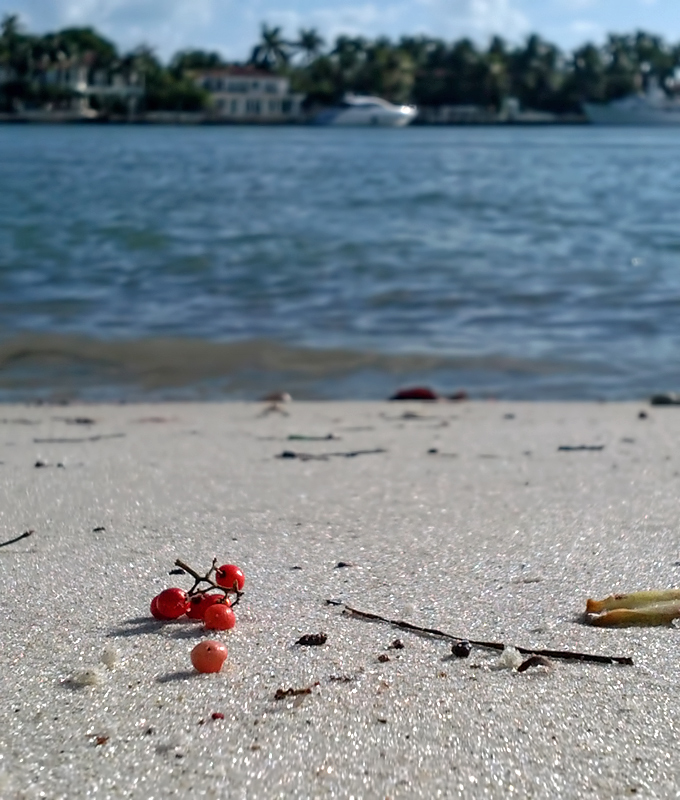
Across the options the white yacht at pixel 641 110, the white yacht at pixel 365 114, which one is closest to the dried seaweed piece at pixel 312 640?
the white yacht at pixel 365 114

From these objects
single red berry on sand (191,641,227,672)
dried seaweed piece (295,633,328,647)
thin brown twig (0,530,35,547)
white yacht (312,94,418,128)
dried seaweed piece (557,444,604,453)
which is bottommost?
dried seaweed piece (557,444,604,453)

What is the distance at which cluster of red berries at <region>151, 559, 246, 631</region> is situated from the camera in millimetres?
1914

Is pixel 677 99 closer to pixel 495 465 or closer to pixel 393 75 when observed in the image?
pixel 393 75

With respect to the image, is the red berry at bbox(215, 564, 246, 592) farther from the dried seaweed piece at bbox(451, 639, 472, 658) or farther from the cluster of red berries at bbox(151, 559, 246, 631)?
the dried seaweed piece at bbox(451, 639, 472, 658)

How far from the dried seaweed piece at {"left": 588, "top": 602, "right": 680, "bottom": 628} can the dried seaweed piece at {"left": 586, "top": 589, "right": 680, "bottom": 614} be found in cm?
3

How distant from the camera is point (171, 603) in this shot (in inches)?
75.9

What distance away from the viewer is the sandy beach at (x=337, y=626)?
1.45m

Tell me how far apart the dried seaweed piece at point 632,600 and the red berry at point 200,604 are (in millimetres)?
662

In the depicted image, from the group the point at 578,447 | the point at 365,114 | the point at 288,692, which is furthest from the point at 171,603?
the point at 365,114

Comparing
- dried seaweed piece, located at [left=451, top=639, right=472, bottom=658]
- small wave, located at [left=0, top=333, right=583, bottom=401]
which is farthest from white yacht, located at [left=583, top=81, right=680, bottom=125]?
dried seaweed piece, located at [left=451, top=639, right=472, bottom=658]

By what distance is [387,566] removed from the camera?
2.31 m

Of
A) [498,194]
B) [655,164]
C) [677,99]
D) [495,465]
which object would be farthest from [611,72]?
[495,465]

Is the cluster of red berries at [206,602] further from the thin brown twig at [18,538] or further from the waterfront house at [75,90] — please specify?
the waterfront house at [75,90]

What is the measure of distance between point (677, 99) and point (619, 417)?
289 feet
